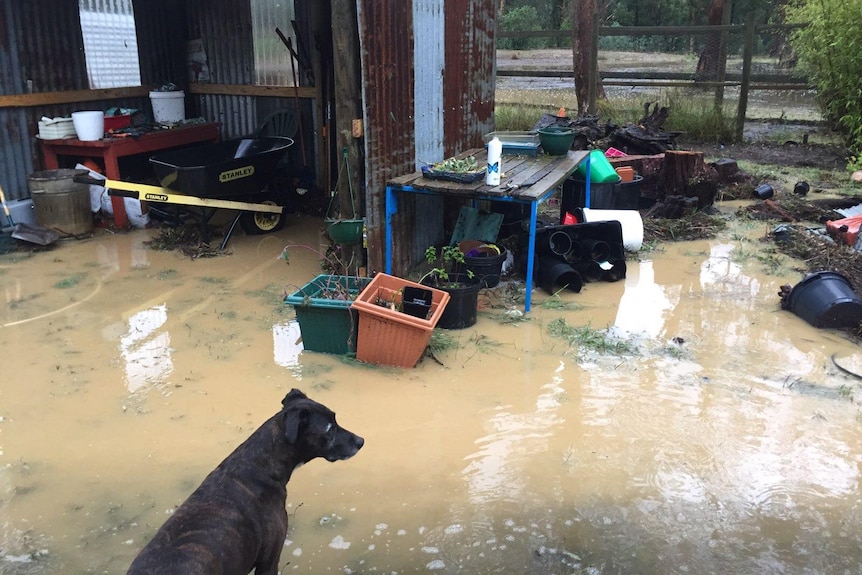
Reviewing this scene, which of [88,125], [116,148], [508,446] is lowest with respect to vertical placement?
[508,446]

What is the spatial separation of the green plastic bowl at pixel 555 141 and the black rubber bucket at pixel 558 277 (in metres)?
1.17

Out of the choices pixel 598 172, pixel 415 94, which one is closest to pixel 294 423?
pixel 415 94

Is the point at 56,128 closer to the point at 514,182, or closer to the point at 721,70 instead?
the point at 514,182

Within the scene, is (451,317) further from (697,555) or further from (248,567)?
(248,567)

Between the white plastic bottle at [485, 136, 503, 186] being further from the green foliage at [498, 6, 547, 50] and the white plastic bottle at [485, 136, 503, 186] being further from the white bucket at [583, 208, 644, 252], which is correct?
the green foliage at [498, 6, 547, 50]

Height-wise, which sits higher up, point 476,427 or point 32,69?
point 32,69

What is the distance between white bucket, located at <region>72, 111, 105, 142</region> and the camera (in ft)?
24.0

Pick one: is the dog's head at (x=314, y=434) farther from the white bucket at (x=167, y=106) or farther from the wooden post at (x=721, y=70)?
the wooden post at (x=721, y=70)

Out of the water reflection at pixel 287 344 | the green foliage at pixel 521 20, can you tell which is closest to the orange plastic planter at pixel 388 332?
the water reflection at pixel 287 344

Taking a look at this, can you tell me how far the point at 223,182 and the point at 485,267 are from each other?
2837mm

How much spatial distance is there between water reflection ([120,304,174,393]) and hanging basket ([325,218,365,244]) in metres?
1.42

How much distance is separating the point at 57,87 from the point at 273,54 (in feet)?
7.88

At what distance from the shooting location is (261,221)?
308 inches

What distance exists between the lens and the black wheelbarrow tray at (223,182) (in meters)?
6.63
